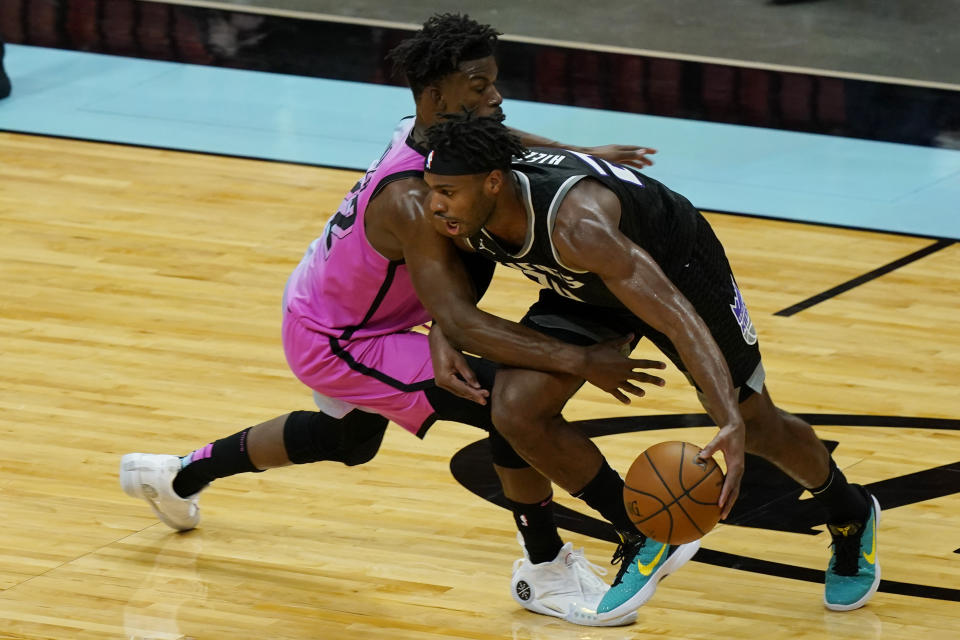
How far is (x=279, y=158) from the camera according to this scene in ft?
28.5

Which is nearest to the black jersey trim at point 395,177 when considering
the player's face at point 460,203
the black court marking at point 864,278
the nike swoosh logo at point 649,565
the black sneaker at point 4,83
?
the player's face at point 460,203

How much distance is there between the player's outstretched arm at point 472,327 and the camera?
3.72 m

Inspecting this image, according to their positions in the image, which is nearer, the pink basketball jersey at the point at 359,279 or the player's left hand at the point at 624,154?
the pink basketball jersey at the point at 359,279

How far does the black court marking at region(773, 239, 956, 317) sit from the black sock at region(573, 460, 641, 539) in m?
2.71

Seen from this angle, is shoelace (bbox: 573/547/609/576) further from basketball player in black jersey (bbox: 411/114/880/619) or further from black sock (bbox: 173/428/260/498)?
black sock (bbox: 173/428/260/498)

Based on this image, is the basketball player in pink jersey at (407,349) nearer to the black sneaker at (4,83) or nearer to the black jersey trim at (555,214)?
the black jersey trim at (555,214)

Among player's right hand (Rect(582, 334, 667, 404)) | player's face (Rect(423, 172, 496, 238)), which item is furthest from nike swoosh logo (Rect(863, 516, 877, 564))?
player's face (Rect(423, 172, 496, 238))

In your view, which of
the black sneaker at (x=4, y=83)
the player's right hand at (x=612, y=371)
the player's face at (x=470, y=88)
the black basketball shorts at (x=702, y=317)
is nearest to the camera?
the player's right hand at (x=612, y=371)

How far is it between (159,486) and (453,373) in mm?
1080

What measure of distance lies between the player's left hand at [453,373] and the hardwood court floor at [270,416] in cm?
62

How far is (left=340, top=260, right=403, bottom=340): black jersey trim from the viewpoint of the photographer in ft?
13.2

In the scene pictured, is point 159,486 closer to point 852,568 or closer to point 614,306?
point 614,306

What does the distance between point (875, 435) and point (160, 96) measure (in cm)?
597

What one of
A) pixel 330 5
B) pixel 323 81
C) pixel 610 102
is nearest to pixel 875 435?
pixel 610 102
